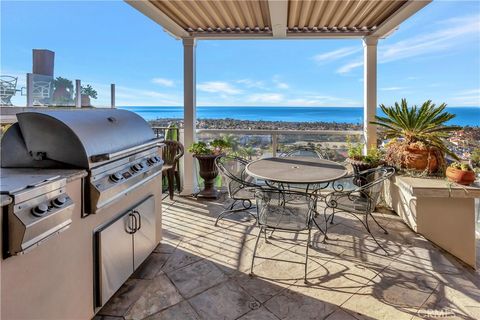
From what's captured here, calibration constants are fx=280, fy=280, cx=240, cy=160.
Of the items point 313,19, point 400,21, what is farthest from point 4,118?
point 400,21

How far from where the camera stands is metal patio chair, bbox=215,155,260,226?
3.12 m

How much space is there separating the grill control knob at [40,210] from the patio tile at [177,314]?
→ 41.1 inches

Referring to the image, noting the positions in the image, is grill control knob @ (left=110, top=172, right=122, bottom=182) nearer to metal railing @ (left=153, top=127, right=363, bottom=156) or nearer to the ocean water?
metal railing @ (left=153, top=127, right=363, bottom=156)

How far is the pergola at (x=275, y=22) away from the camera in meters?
3.37

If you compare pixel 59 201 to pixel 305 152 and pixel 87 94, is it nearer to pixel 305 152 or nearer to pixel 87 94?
pixel 305 152

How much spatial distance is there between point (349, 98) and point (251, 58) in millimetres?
10745

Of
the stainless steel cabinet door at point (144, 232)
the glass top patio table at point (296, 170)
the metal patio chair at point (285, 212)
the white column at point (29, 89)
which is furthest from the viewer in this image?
the white column at point (29, 89)

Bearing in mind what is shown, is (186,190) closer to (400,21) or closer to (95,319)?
→ (95,319)

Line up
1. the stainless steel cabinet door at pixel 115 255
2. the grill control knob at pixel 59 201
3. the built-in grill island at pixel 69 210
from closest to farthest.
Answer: the built-in grill island at pixel 69 210, the grill control knob at pixel 59 201, the stainless steel cabinet door at pixel 115 255

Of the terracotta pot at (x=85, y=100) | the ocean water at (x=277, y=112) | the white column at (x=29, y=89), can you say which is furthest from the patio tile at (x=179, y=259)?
the ocean water at (x=277, y=112)

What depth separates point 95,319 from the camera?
1838mm

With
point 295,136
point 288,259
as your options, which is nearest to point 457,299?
point 288,259

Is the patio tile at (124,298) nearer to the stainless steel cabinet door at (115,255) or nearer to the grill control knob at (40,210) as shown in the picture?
the stainless steel cabinet door at (115,255)

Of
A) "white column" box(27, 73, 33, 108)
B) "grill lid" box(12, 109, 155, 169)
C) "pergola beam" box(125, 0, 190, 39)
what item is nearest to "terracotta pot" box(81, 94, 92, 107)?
"white column" box(27, 73, 33, 108)
